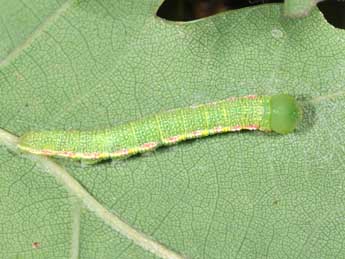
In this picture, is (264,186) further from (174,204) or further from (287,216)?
(174,204)

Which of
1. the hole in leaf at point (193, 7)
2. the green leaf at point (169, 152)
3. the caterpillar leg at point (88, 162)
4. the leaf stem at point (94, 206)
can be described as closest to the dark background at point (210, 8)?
the hole in leaf at point (193, 7)

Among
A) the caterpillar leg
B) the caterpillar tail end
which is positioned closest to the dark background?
the caterpillar tail end

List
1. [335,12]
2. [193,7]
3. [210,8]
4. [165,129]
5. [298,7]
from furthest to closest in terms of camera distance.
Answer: [210,8] → [193,7] → [335,12] → [165,129] → [298,7]

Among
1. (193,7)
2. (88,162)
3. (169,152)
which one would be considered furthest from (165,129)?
(193,7)

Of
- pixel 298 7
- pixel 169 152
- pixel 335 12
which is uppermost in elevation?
pixel 298 7

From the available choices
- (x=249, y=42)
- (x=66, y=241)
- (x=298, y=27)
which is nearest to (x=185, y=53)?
(x=249, y=42)

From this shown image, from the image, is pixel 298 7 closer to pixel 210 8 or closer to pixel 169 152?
pixel 169 152
